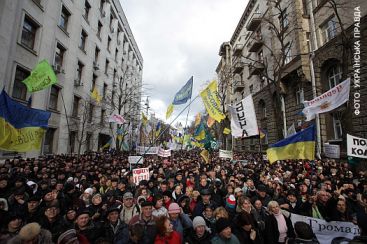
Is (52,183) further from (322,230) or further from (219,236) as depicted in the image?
(322,230)

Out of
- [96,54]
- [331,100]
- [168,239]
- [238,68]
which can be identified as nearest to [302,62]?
[331,100]

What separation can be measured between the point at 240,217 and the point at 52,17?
59.6 ft

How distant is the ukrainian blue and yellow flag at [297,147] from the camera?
6.03 metres

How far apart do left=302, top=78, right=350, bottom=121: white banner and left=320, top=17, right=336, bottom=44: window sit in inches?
356

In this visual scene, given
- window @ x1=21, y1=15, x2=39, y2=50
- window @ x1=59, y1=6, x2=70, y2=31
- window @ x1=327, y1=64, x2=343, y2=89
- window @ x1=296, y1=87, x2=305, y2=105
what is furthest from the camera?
window @ x1=296, y1=87, x2=305, y2=105

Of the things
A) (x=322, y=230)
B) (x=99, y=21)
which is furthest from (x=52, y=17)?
(x=322, y=230)

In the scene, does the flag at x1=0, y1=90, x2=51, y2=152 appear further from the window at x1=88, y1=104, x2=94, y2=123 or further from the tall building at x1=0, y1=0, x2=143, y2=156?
the window at x1=88, y1=104, x2=94, y2=123

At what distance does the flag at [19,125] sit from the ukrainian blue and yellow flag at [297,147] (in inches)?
307

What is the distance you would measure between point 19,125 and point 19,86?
8.30 m

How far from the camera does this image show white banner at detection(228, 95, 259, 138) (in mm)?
7825

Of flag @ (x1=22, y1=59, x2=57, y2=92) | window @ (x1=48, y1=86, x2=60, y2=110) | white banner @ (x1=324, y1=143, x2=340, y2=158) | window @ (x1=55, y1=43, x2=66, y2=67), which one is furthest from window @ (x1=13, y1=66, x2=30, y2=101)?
white banner @ (x1=324, y1=143, x2=340, y2=158)

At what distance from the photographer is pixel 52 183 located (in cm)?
693

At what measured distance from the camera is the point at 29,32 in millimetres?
13188

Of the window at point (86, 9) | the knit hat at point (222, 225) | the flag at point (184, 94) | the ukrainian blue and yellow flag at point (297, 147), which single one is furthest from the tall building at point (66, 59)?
the ukrainian blue and yellow flag at point (297, 147)
